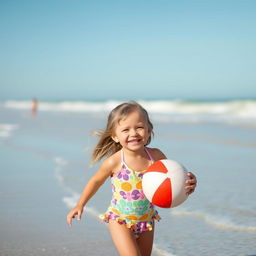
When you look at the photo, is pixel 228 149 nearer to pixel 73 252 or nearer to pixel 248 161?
pixel 248 161

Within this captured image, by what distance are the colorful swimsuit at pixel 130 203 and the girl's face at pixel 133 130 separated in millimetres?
192

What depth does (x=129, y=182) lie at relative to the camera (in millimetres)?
3527

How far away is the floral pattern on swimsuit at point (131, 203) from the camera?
3.51 meters

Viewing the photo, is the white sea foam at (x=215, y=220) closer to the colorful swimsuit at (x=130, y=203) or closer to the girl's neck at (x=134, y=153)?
the colorful swimsuit at (x=130, y=203)

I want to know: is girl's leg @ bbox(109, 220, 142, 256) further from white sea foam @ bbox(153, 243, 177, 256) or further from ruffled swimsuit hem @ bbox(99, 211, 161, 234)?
white sea foam @ bbox(153, 243, 177, 256)

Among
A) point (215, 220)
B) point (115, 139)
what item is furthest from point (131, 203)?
point (215, 220)

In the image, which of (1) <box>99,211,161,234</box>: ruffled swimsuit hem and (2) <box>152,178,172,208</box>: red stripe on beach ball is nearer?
(2) <box>152,178,172,208</box>: red stripe on beach ball

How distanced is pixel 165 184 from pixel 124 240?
51 cm

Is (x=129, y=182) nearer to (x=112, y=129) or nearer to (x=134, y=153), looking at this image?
(x=134, y=153)

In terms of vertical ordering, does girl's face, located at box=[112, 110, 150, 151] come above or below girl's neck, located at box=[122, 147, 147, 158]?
above

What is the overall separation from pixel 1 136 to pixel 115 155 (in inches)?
419

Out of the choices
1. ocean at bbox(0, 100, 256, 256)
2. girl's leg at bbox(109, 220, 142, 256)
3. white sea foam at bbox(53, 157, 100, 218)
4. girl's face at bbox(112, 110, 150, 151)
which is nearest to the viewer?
girl's leg at bbox(109, 220, 142, 256)

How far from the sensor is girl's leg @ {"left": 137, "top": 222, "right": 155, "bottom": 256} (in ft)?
11.7

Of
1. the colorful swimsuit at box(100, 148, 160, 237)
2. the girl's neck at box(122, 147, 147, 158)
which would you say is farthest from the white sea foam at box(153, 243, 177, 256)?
the girl's neck at box(122, 147, 147, 158)
